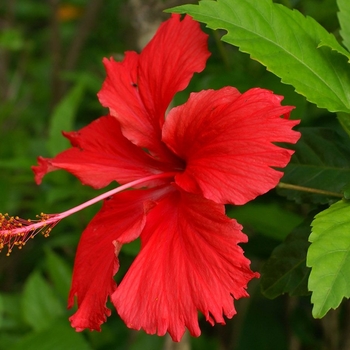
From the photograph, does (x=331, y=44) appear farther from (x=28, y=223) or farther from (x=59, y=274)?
(x=59, y=274)

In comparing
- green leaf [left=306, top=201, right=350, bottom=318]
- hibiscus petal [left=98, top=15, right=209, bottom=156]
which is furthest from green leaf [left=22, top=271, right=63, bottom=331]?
green leaf [left=306, top=201, right=350, bottom=318]

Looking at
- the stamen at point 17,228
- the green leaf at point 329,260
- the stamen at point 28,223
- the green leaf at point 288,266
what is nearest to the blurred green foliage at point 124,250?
the green leaf at point 288,266

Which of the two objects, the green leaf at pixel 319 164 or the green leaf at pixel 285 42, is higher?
the green leaf at pixel 285 42

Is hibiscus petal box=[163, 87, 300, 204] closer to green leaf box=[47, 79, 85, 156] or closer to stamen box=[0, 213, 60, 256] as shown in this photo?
stamen box=[0, 213, 60, 256]

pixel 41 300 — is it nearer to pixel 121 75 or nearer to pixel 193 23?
pixel 121 75

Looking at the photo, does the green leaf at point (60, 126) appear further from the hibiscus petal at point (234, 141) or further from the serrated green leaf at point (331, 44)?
the serrated green leaf at point (331, 44)

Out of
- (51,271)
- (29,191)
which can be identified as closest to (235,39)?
(51,271)
